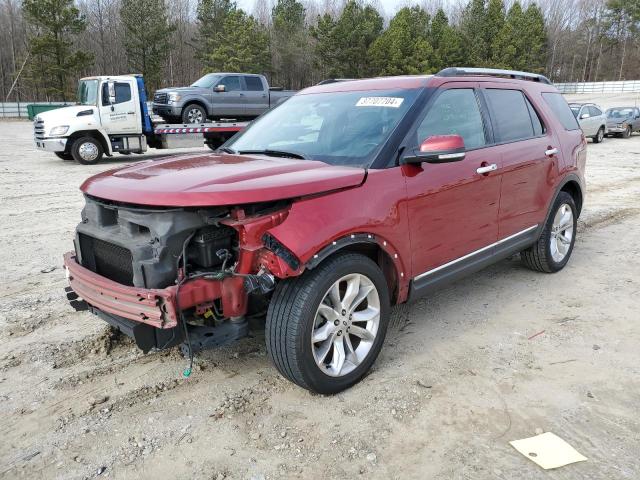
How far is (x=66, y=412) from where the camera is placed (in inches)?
118

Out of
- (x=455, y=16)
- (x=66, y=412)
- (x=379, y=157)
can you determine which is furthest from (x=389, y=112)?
(x=455, y=16)

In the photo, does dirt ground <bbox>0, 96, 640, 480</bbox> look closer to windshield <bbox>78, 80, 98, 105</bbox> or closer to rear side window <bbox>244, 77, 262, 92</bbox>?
windshield <bbox>78, 80, 98, 105</bbox>

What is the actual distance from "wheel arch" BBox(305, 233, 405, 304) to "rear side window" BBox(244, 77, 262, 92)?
16.1 metres

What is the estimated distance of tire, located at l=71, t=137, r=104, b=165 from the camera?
1427 centimetres

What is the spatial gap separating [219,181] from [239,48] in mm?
54096

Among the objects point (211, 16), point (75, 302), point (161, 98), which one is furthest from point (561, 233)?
point (211, 16)

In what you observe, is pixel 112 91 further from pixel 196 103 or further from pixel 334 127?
pixel 334 127

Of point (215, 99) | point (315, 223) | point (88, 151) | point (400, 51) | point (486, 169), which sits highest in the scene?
point (400, 51)

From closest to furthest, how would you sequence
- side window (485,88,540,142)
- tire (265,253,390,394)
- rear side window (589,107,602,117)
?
tire (265,253,390,394) → side window (485,88,540,142) → rear side window (589,107,602,117)

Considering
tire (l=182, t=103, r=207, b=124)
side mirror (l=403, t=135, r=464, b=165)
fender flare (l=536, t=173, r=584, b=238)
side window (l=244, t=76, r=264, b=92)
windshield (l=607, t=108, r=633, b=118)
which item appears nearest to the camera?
side mirror (l=403, t=135, r=464, b=165)

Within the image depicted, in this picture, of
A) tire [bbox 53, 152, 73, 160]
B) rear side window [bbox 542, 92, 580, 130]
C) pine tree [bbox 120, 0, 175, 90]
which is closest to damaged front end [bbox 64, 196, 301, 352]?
rear side window [bbox 542, 92, 580, 130]

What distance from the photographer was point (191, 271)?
2.83 m

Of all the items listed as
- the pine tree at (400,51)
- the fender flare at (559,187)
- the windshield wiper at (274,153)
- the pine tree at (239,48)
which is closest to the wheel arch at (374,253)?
the windshield wiper at (274,153)

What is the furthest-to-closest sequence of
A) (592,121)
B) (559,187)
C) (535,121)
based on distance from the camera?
(592,121)
(559,187)
(535,121)
